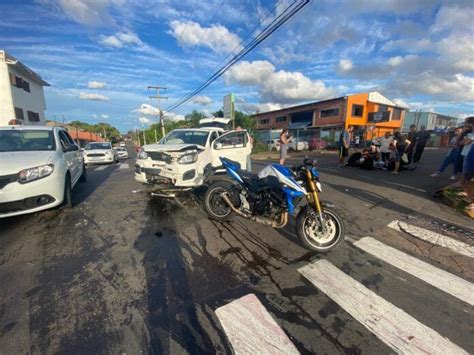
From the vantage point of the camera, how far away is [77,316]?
2014mm

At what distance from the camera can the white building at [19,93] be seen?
18.5m

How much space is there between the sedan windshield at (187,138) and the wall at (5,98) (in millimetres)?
21415

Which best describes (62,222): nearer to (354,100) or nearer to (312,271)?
(312,271)

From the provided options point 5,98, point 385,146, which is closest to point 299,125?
point 385,146

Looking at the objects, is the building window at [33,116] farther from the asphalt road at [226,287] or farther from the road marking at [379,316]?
the road marking at [379,316]

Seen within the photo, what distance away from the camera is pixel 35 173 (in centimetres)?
359

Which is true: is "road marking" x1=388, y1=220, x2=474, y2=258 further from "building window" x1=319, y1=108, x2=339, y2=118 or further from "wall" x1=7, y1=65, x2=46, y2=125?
"building window" x1=319, y1=108, x2=339, y2=118

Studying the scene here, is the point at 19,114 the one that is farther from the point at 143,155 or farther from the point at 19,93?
the point at 143,155

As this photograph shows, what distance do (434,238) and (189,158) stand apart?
4.53m

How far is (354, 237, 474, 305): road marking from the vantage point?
7.82 ft

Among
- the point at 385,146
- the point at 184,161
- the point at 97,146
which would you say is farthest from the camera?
the point at 97,146

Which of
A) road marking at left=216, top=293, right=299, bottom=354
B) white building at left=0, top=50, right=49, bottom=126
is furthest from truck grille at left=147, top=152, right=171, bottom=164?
white building at left=0, top=50, right=49, bottom=126

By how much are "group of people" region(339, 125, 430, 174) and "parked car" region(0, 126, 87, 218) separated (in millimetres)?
10097

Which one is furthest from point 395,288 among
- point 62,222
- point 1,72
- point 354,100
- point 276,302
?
point 354,100
